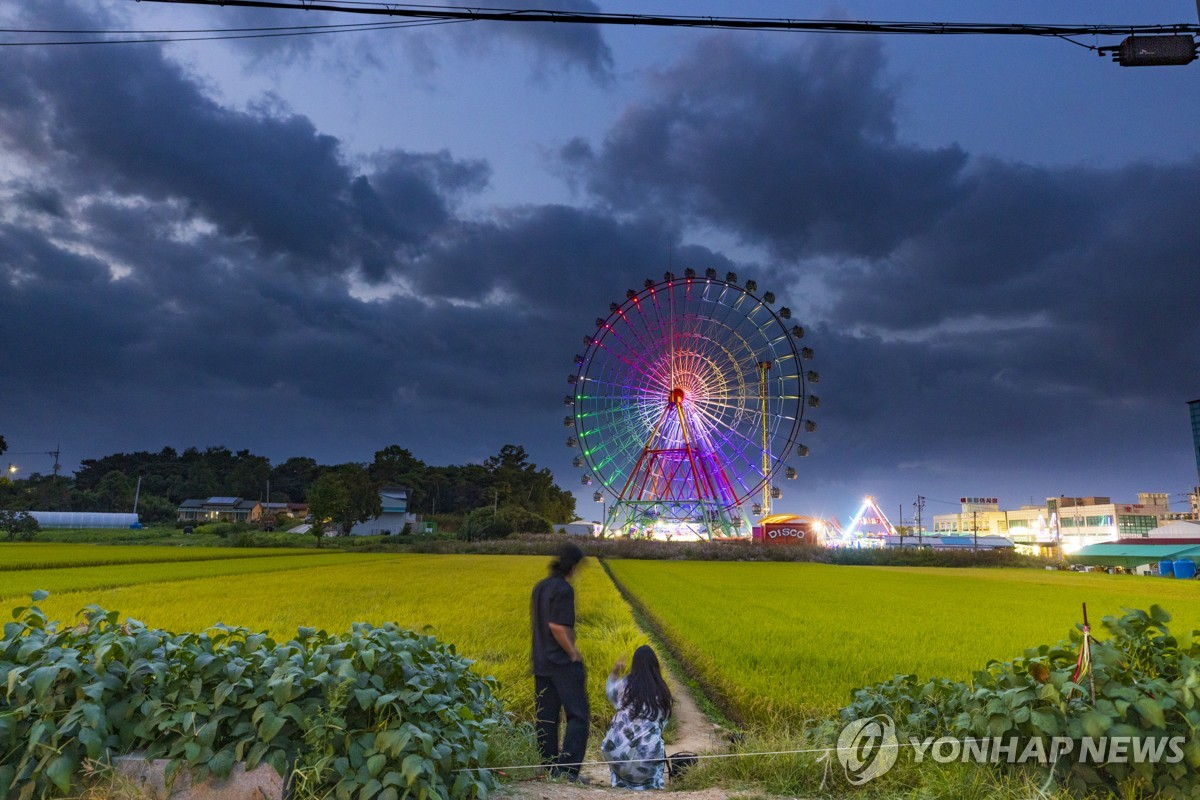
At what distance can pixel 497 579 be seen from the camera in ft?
89.2

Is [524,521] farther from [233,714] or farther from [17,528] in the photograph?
[233,714]

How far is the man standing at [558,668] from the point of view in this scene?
20.0ft

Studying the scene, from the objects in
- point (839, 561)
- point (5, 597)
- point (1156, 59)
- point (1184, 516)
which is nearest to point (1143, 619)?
point (1156, 59)

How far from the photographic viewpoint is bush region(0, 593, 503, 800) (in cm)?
380

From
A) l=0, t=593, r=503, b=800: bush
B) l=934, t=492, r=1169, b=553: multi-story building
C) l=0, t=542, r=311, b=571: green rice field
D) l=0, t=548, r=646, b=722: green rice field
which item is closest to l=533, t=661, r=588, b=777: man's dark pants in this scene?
l=0, t=548, r=646, b=722: green rice field

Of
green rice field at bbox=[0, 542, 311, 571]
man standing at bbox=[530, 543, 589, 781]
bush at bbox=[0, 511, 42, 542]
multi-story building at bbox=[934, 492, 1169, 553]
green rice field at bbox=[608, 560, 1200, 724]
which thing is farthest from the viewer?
multi-story building at bbox=[934, 492, 1169, 553]

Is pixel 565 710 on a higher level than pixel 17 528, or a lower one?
lower

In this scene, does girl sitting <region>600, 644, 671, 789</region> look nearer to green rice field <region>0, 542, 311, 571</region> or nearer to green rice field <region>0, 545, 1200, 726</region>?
green rice field <region>0, 545, 1200, 726</region>

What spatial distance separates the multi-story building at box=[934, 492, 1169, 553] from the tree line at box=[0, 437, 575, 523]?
194ft

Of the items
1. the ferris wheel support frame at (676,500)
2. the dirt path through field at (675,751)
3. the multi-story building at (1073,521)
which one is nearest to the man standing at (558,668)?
the dirt path through field at (675,751)

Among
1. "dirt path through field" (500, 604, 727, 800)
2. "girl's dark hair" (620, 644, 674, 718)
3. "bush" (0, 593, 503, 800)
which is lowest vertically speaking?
"dirt path through field" (500, 604, 727, 800)

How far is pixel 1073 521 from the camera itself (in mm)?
109375

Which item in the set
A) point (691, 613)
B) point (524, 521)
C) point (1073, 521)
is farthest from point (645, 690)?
point (1073, 521)

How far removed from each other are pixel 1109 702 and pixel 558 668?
387 cm
